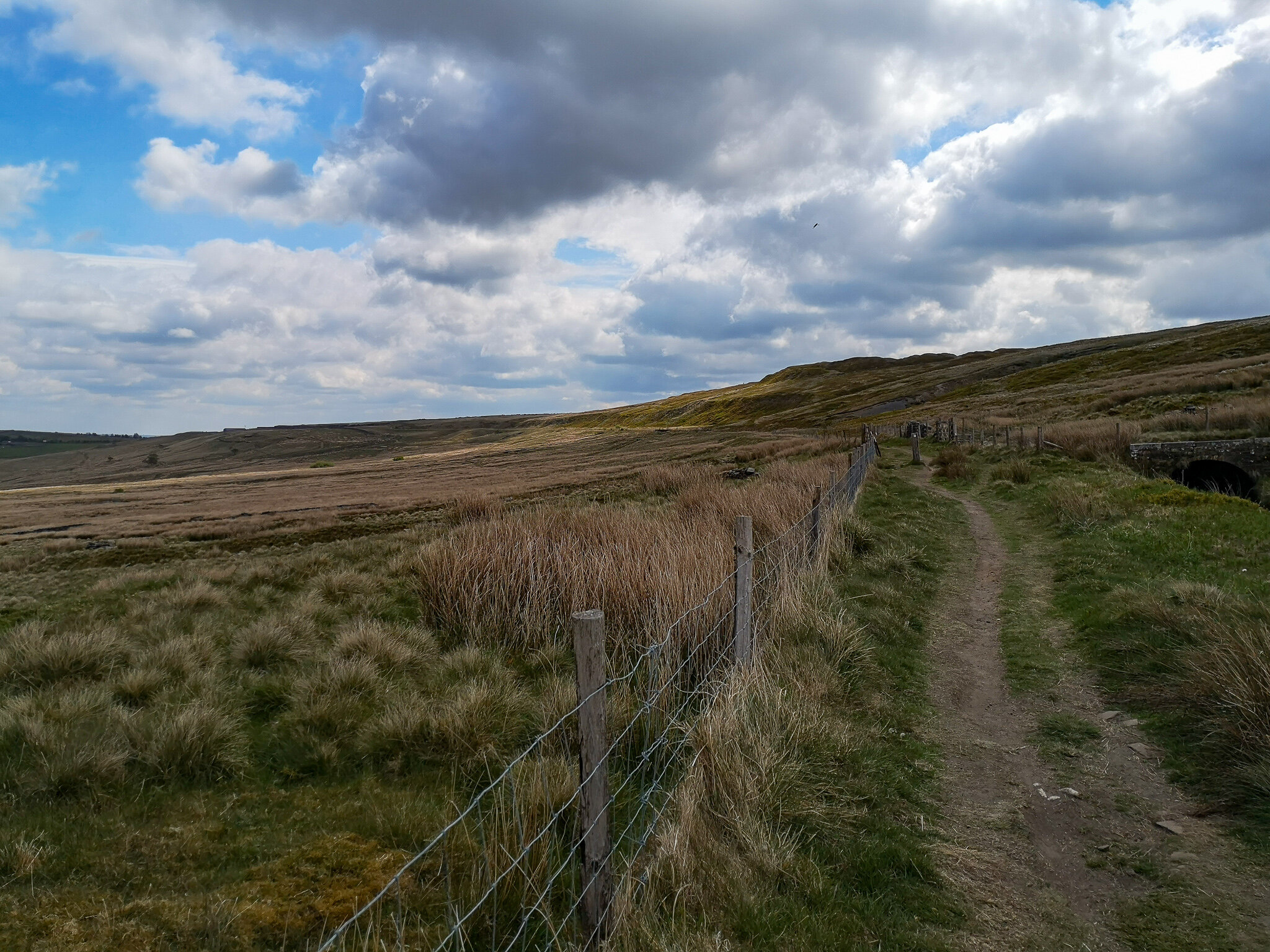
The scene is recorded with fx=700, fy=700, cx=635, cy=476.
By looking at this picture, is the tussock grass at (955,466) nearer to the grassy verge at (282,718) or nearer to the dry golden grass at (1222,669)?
the grassy verge at (282,718)

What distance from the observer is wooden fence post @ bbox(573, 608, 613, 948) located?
10.7ft

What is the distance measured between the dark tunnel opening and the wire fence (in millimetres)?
18948

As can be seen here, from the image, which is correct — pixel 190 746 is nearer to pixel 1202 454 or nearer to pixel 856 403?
pixel 1202 454

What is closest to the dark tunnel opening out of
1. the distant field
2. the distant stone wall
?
the distant stone wall

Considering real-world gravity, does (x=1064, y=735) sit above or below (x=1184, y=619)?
below

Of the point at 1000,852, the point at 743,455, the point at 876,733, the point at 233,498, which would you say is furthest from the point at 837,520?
the point at 233,498

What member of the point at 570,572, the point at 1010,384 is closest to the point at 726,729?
the point at 570,572

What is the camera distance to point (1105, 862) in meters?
4.16

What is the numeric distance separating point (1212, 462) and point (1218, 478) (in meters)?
0.66

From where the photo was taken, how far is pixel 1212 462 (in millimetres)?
19484

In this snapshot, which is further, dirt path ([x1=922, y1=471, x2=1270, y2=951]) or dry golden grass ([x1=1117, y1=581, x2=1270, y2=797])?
dry golden grass ([x1=1117, y1=581, x2=1270, y2=797])

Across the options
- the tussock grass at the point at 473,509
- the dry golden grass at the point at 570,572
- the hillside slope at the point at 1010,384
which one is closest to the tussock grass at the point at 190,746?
the dry golden grass at the point at 570,572

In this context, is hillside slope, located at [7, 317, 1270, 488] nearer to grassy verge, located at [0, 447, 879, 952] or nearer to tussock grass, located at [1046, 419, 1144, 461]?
tussock grass, located at [1046, 419, 1144, 461]

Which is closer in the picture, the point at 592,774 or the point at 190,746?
the point at 592,774
